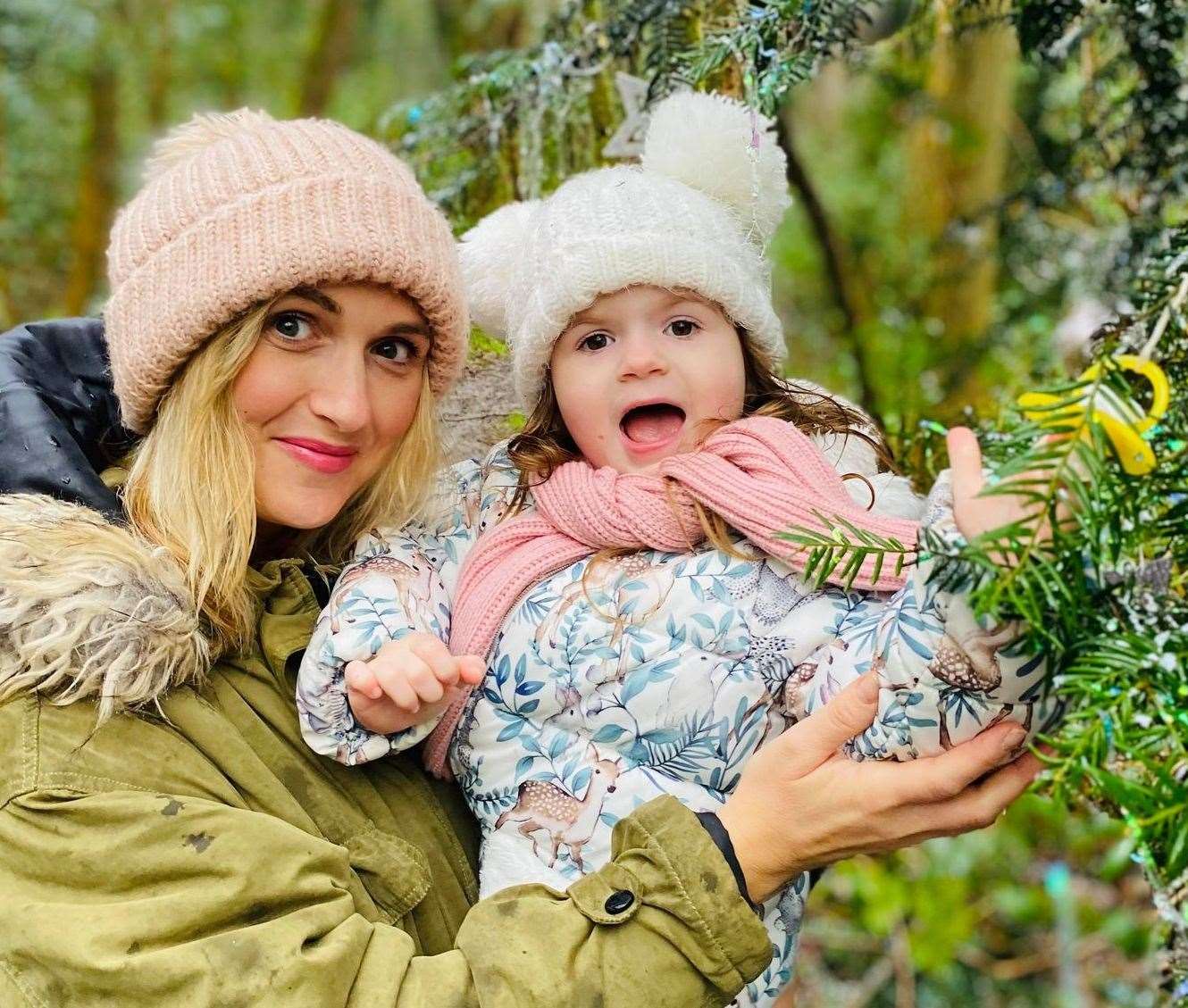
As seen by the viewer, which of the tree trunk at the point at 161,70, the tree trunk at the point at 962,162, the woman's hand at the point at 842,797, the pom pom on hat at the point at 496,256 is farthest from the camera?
the tree trunk at the point at 161,70

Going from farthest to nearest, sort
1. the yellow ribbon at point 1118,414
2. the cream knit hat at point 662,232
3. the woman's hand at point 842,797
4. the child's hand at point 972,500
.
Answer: the cream knit hat at point 662,232 < the woman's hand at point 842,797 < the child's hand at point 972,500 < the yellow ribbon at point 1118,414

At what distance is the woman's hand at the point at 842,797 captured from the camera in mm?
1244

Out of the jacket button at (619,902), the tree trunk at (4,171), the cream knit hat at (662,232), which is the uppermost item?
the cream knit hat at (662,232)

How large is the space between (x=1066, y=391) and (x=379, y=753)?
1043 mm

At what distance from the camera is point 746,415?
1.88 m

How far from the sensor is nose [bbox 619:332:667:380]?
68.4 inches

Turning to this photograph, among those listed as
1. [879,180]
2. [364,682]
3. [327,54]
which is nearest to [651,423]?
[364,682]

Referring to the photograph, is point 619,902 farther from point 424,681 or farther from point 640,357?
point 640,357

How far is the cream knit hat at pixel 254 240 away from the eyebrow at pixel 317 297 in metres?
0.02

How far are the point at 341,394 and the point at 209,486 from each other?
0.22 meters

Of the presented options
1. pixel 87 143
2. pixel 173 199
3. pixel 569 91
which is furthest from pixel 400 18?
pixel 173 199

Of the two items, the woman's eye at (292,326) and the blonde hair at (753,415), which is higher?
the woman's eye at (292,326)

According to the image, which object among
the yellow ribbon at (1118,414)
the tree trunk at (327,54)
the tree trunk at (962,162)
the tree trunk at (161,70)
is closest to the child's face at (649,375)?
the yellow ribbon at (1118,414)

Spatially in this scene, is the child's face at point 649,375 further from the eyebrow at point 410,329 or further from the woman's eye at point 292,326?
the woman's eye at point 292,326
